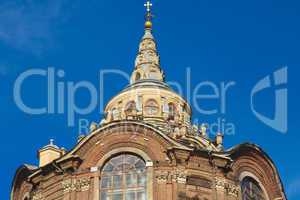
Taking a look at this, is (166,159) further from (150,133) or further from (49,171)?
(49,171)

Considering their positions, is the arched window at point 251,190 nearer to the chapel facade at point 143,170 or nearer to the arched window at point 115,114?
the chapel facade at point 143,170

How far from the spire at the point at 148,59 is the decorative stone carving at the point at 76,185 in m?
18.0

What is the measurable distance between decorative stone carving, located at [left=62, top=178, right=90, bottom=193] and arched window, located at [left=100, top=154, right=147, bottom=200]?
0.90 m

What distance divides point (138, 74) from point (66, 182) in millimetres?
19475

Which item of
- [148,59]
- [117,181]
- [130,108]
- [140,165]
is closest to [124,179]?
[117,181]

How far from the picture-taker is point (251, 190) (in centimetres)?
5566

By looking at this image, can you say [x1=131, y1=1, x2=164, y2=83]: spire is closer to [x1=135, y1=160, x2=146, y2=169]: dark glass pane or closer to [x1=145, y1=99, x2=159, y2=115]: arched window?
[x1=145, y1=99, x2=159, y2=115]: arched window

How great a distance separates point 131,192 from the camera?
5253 centimetres

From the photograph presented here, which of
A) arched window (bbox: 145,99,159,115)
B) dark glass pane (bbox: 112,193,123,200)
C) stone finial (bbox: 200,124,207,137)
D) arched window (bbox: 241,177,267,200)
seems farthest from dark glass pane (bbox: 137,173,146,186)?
arched window (bbox: 145,99,159,115)

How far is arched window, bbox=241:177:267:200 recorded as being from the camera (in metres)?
55.1

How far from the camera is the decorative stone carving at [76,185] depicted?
2087 inches

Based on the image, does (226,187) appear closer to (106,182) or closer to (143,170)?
(143,170)

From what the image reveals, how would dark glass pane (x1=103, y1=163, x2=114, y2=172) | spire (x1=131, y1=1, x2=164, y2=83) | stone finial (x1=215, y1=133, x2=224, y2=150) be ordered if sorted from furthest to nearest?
spire (x1=131, y1=1, x2=164, y2=83)
stone finial (x1=215, y1=133, x2=224, y2=150)
dark glass pane (x1=103, y1=163, x2=114, y2=172)

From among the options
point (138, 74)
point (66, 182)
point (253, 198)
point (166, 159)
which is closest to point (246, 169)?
point (253, 198)
